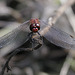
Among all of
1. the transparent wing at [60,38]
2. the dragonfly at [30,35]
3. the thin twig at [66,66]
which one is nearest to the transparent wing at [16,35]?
the dragonfly at [30,35]

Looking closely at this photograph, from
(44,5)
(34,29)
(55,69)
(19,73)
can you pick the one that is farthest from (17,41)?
(44,5)

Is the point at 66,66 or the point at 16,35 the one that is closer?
the point at 16,35

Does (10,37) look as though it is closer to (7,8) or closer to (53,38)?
(53,38)

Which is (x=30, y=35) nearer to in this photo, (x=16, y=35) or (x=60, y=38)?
(x=16, y=35)

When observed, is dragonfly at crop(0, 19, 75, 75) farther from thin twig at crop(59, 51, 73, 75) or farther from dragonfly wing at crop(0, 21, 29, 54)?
thin twig at crop(59, 51, 73, 75)

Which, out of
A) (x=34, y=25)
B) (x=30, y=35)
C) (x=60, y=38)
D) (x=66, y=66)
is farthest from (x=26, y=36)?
(x=66, y=66)

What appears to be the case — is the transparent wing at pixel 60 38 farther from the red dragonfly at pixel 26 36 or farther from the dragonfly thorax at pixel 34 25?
the dragonfly thorax at pixel 34 25
